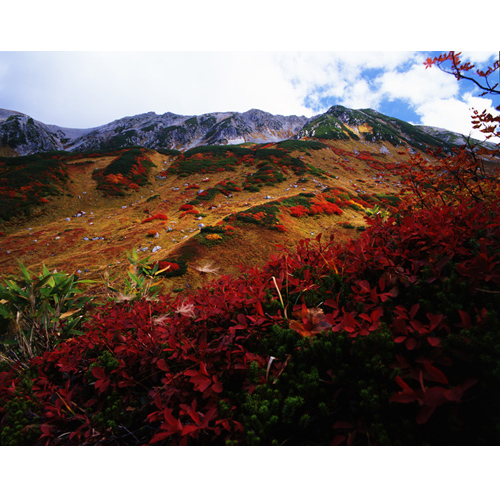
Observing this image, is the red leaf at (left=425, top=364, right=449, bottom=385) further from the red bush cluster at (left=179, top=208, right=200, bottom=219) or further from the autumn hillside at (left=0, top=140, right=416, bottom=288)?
the red bush cluster at (left=179, top=208, right=200, bottom=219)

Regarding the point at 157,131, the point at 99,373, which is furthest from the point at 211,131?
the point at 99,373

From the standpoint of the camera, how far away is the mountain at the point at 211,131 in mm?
46125

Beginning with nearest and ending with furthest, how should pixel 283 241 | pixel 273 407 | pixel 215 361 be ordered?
pixel 273 407, pixel 215 361, pixel 283 241

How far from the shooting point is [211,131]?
86.5 m

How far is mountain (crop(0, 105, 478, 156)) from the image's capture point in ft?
151

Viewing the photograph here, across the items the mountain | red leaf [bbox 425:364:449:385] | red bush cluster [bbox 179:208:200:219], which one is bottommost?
red leaf [bbox 425:364:449:385]

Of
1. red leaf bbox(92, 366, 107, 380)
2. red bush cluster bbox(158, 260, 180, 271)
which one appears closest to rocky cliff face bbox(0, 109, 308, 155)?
red bush cluster bbox(158, 260, 180, 271)

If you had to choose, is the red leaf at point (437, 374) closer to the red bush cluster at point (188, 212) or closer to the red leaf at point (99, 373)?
the red leaf at point (99, 373)

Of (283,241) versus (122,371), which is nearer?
(122,371)

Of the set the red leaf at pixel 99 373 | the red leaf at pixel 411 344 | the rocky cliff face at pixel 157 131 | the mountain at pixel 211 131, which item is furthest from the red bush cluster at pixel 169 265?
the rocky cliff face at pixel 157 131

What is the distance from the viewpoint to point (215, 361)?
4.24 feet

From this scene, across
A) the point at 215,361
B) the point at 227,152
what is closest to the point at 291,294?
the point at 215,361

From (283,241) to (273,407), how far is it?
7.07 m

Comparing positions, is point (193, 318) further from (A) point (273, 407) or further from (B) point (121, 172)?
(B) point (121, 172)
